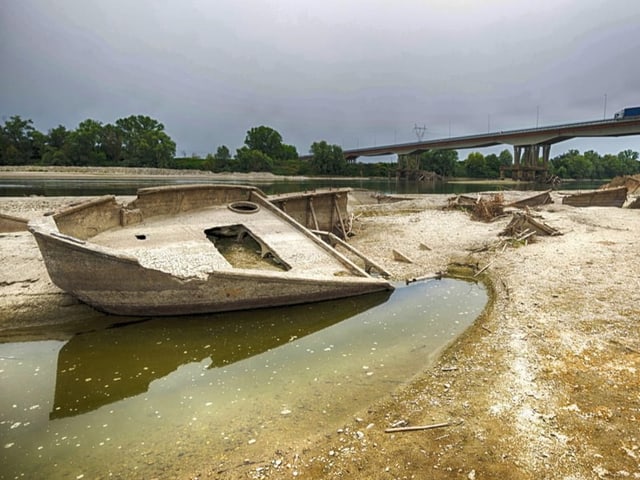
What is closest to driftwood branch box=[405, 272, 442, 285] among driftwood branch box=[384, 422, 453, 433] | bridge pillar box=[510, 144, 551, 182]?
driftwood branch box=[384, 422, 453, 433]

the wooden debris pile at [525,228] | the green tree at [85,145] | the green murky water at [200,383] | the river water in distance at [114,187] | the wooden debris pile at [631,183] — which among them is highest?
the green tree at [85,145]

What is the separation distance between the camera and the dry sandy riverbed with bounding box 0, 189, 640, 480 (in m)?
3.27

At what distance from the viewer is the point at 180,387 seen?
502 centimetres

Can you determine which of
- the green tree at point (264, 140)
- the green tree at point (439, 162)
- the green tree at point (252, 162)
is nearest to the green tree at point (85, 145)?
the green tree at point (252, 162)

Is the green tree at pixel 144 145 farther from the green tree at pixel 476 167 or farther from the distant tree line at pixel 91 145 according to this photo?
the green tree at pixel 476 167

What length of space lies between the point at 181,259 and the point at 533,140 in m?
72.9

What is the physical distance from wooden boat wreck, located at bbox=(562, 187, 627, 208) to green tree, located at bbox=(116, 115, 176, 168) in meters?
86.1

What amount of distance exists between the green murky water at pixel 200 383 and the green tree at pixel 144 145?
297 feet

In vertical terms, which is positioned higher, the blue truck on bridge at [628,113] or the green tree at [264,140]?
the green tree at [264,140]

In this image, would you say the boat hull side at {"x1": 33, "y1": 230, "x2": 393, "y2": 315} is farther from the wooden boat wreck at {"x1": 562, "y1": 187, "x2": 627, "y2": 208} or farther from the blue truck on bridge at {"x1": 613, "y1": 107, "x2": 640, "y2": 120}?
the blue truck on bridge at {"x1": 613, "y1": 107, "x2": 640, "y2": 120}

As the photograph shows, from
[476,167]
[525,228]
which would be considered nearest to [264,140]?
[476,167]

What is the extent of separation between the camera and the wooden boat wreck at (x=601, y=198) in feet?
78.1

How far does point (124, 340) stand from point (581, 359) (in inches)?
284

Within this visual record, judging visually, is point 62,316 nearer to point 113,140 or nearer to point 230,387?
point 230,387
